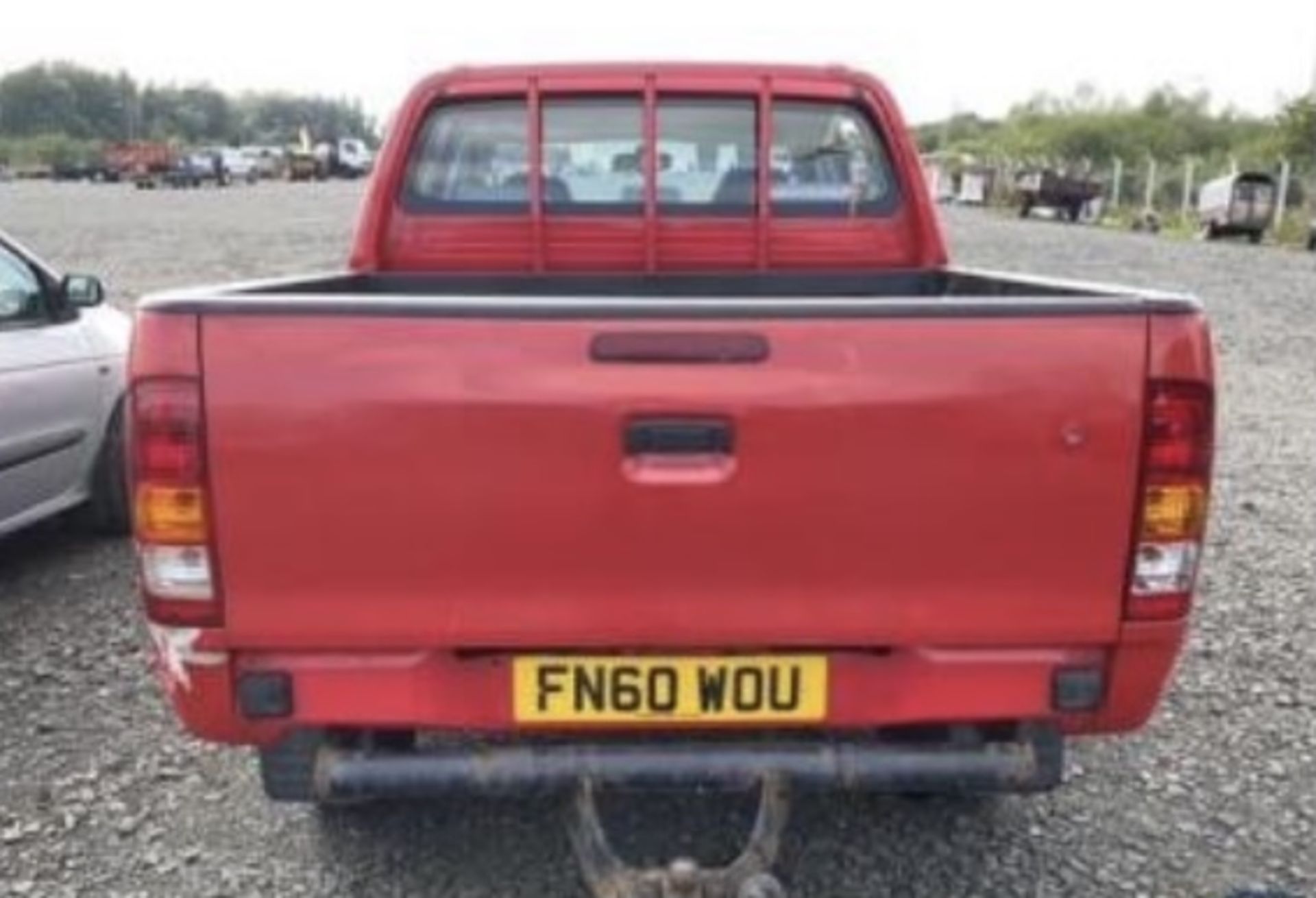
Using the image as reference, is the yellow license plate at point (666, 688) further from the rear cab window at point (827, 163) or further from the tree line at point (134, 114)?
the tree line at point (134, 114)

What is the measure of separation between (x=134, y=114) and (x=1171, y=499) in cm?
13451

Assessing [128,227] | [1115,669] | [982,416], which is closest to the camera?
[982,416]

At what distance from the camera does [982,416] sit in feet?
8.94

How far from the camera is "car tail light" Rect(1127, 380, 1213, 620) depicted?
2.76 m

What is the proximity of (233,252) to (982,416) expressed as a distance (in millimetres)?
23017

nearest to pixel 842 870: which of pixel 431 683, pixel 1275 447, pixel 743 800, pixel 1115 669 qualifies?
pixel 743 800

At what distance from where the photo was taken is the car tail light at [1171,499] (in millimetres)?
2758

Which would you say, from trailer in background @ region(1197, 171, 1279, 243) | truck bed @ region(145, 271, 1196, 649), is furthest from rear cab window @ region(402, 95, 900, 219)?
trailer in background @ region(1197, 171, 1279, 243)

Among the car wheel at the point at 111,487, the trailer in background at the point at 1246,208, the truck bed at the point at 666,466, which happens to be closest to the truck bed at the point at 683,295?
the truck bed at the point at 666,466

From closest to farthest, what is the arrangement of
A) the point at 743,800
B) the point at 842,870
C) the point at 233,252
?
the point at 842,870 → the point at 743,800 → the point at 233,252

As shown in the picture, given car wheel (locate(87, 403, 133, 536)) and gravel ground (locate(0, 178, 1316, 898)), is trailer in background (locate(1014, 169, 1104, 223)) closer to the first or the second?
gravel ground (locate(0, 178, 1316, 898))

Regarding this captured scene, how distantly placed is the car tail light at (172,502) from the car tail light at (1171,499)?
5.54 ft

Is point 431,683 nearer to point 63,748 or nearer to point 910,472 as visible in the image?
point 910,472

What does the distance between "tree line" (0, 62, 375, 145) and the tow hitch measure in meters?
115
